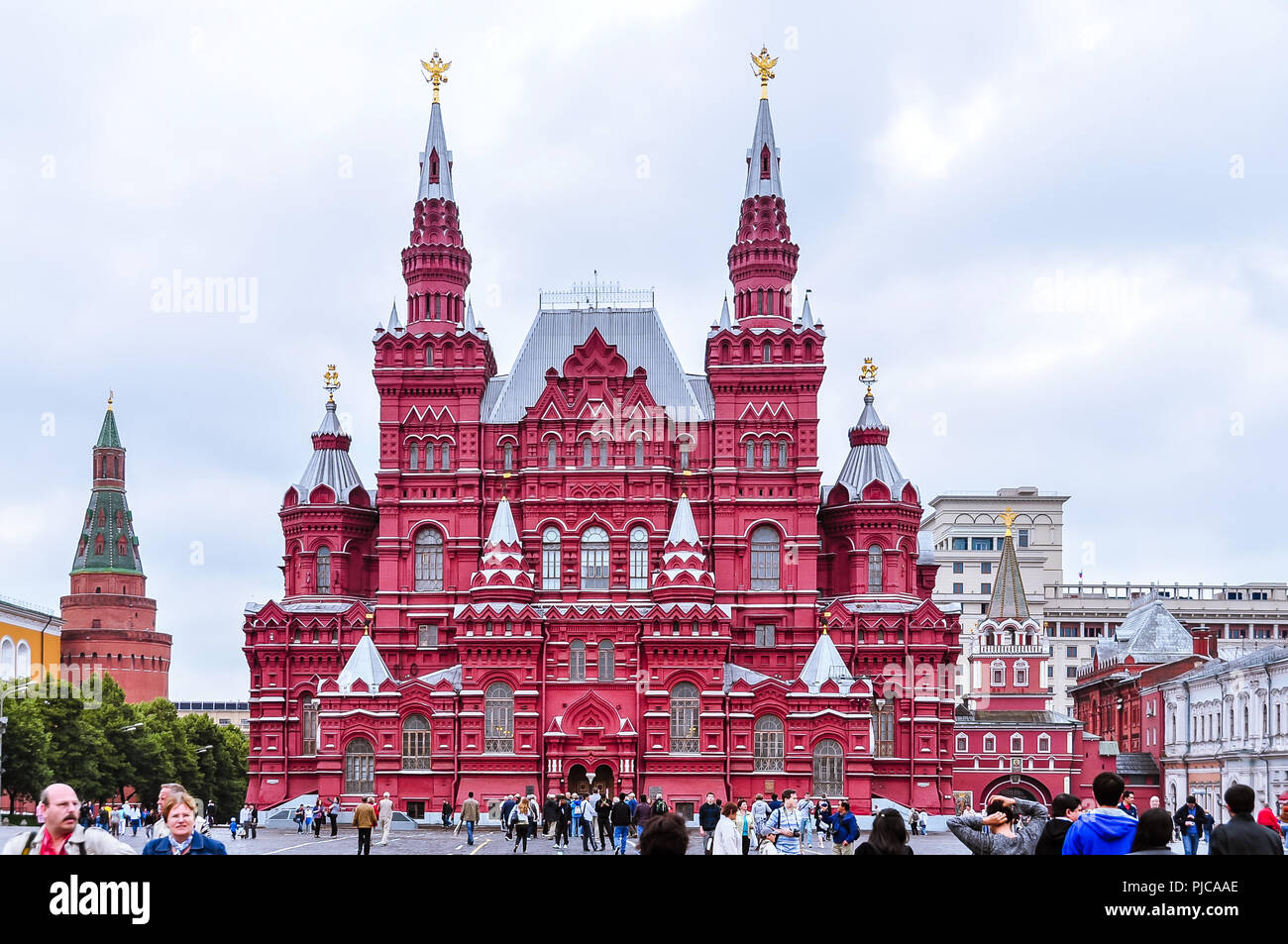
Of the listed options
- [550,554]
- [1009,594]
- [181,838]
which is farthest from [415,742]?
[181,838]

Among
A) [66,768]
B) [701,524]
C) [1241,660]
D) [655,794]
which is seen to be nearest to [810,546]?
[701,524]

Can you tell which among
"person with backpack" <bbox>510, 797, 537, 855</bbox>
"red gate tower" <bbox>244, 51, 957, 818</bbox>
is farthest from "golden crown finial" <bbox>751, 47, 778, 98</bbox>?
"person with backpack" <bbox>510, 797, 537, 855</bbox>

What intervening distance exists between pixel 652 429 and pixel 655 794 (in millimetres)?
17030

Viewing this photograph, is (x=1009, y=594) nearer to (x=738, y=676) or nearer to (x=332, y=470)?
(x=738, y=676)

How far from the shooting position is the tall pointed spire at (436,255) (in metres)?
75.2

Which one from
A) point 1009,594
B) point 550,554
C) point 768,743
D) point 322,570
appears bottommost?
point 768,743

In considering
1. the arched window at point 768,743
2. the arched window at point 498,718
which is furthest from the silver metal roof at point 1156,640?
the arched window at point 498,718

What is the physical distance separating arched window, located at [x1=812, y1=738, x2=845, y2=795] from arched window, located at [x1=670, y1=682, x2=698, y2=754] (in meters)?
5.38

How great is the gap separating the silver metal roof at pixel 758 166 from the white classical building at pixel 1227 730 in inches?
1330

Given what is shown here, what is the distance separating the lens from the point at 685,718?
67062mm

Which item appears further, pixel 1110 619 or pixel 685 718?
pixel 1110 619

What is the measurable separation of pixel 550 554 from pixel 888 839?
6108 cm

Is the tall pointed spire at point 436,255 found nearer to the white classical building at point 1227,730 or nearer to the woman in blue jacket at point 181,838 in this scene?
the white classical building at point 1227,730
